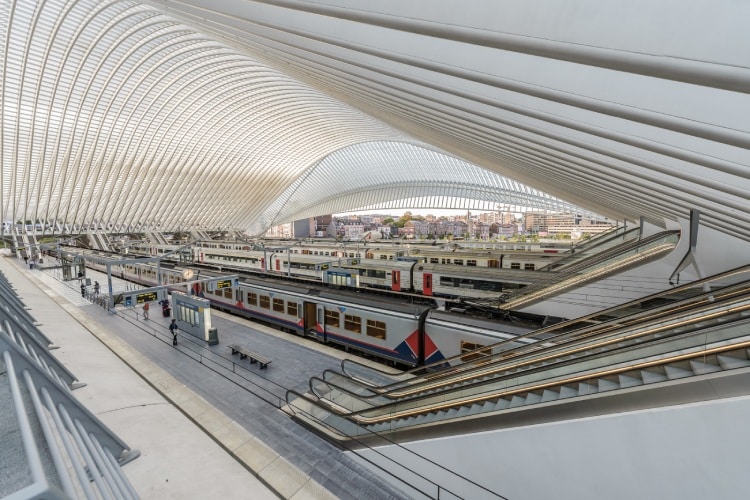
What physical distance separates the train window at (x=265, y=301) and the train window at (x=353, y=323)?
5.56m

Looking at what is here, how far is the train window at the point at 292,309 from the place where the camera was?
679 inches

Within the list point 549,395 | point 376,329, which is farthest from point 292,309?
point 549,395

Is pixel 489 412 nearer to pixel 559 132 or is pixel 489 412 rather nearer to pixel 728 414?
pixel 728 414

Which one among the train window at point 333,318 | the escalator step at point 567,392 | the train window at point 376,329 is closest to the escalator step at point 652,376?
the escalator step at point 567,392

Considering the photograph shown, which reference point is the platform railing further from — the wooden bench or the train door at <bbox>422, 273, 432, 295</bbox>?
the train door at <bbox>422, 273, 432, 295</bbox>

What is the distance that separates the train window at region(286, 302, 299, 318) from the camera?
17239mm

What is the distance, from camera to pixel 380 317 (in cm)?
1383

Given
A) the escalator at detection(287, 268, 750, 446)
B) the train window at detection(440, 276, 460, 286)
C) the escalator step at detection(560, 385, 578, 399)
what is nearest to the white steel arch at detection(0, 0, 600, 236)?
the train window at detection(440, 276, 460, 286)

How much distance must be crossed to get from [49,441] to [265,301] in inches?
682

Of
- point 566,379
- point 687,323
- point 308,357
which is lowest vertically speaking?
point 308,357

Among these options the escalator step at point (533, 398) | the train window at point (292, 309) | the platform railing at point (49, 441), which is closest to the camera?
the platform railing at point (49, 441)

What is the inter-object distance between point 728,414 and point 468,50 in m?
5.22

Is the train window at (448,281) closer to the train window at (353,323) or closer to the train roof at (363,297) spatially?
the train roof at (363,297)

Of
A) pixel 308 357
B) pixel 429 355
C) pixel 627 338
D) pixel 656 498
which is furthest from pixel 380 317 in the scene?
pixel 656 498
